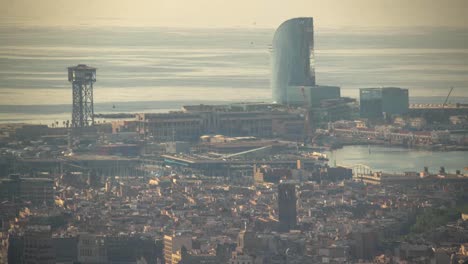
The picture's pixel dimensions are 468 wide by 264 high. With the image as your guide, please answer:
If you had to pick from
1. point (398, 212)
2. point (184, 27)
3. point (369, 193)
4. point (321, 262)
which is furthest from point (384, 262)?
point (184, 27)

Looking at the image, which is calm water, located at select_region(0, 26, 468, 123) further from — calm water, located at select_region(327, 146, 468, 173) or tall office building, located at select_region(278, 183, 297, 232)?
tall office building, located at select_region(278, 183, 297, 232)

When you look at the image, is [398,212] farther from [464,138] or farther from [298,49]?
[298,49]

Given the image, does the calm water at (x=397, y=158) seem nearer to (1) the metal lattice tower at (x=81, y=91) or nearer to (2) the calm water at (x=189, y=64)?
(1) the metal lattice tower at (x=81, y=91)

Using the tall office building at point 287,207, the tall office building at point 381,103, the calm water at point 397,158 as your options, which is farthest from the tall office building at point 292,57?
the tall office building at point 287,207

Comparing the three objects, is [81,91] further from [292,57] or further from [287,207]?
[287,207]

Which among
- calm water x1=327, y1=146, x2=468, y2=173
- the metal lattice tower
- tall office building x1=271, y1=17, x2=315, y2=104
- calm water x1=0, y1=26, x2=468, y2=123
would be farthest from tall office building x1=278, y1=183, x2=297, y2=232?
tall office building x1=271, y1=17, x2=315, y2=104

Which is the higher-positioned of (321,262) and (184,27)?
(184,27)

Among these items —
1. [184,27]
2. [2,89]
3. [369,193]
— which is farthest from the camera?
[184,27]

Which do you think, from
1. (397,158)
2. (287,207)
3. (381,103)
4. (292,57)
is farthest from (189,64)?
(287,207)
